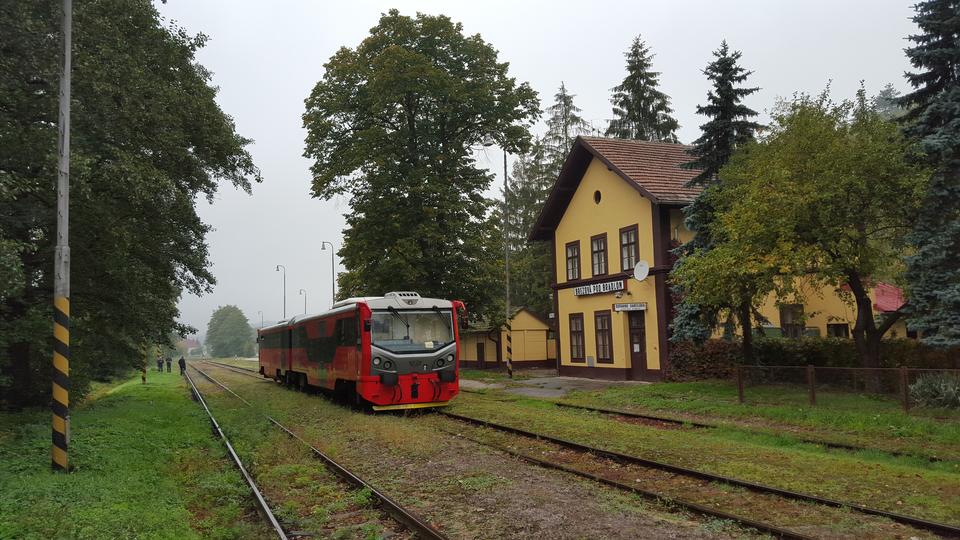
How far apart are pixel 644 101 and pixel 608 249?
19057 millimetres

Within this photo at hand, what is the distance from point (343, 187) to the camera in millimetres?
30562

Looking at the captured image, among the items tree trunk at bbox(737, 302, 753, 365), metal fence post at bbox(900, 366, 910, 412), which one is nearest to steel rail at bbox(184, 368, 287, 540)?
metal fence post at bbox(900, 366, 910, 412)

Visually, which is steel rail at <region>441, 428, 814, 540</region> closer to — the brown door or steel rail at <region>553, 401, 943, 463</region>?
steel rail at <region>553, 401, 943, 463</region>

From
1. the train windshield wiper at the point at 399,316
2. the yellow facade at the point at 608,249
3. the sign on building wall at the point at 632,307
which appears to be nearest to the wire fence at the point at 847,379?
the yellow facade at the point at 608,249

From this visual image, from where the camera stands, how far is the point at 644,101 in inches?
1635

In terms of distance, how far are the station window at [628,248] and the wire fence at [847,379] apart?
884 centimetres

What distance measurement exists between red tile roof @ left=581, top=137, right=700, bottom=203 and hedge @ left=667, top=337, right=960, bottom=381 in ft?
17.3

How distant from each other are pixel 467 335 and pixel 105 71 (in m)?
29.2

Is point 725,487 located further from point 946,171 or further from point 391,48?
point 391,48

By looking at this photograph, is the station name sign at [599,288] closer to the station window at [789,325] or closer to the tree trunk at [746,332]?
the tree trunk at [746,332]

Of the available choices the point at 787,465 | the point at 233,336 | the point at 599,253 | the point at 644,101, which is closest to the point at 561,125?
the point at 644,101

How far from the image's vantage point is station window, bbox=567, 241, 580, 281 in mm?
28244

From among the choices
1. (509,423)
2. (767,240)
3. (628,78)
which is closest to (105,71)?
(509,423)

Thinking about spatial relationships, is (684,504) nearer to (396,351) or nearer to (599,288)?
(396,351)
